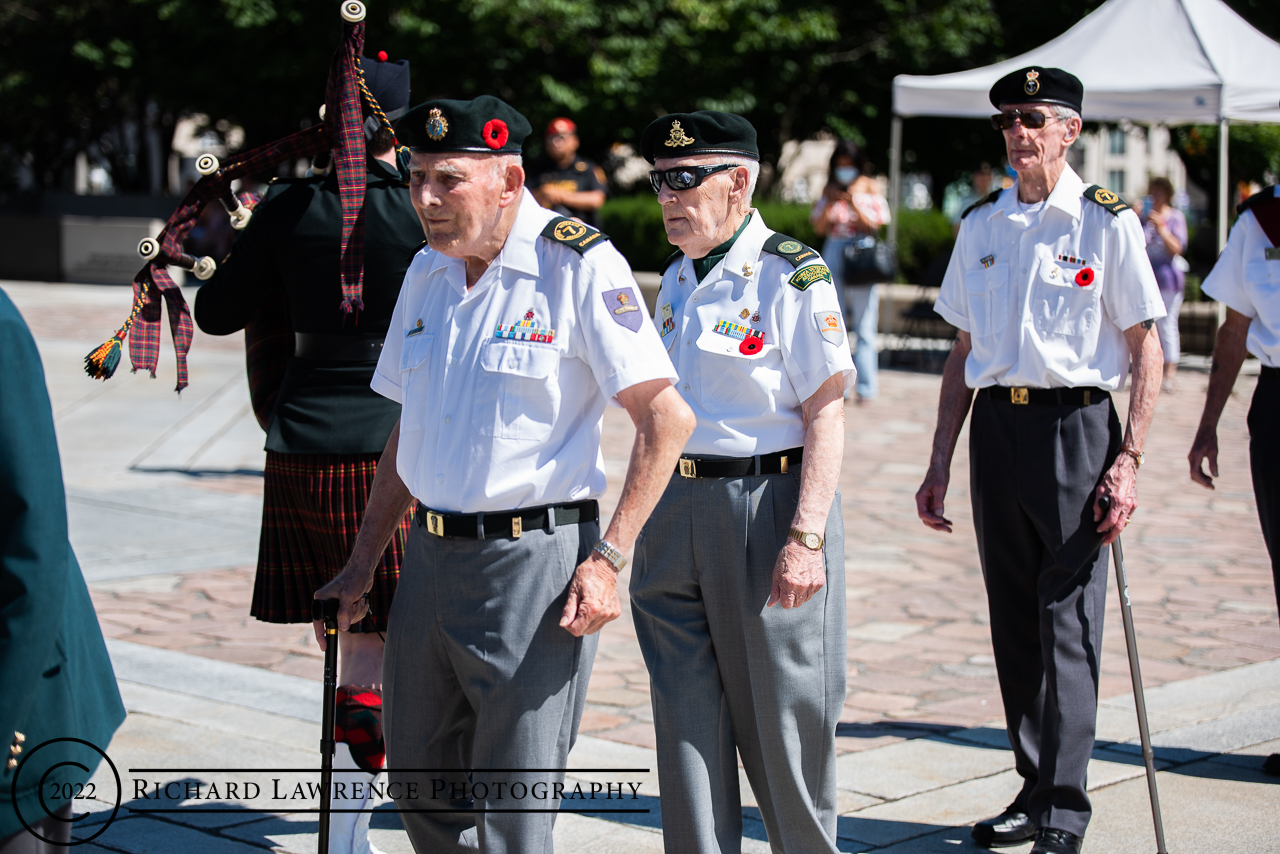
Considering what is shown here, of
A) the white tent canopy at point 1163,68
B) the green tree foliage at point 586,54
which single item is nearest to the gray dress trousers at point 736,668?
the white tent canopy at point 1163,68

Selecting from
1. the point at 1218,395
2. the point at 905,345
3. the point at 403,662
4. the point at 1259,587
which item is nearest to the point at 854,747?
the point at 1218,395

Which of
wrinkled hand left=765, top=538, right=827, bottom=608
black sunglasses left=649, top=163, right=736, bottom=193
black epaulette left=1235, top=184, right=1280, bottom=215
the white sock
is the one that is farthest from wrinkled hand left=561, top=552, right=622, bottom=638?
black epaulette left=1235, top=184, right=1280, bottom=215

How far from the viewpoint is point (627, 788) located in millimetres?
4258

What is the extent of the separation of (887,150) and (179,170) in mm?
30152

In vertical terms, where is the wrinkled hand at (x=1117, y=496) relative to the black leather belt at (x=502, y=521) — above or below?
below

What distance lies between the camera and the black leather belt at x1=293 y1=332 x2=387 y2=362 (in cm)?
376

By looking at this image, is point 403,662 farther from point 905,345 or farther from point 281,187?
point 905,345

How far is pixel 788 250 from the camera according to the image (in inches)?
127

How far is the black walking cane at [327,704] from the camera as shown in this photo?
2.93 metres

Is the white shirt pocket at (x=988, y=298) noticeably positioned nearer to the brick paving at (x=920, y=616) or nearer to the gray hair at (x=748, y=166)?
the gray hair at (x=748, y=166)

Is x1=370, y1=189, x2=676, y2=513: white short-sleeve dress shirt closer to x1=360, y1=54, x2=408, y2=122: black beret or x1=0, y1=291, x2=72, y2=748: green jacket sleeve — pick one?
x1=0, y1=291, x2=72, y2=748: green jacket sleeve

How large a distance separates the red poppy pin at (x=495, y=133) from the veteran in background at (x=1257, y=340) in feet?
8.88

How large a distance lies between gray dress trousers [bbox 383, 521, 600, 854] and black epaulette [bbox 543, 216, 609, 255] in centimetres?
57

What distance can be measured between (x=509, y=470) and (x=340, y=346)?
1.23 m
